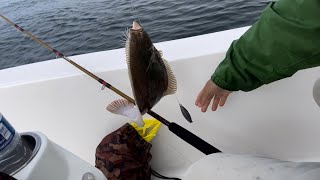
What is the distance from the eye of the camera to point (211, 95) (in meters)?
1.78

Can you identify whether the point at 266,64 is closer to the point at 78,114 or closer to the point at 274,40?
the point at 274,40

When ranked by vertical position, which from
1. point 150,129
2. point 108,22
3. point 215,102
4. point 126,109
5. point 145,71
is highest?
point 145,71

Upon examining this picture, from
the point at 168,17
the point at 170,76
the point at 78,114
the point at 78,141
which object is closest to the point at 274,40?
the point at 170,76

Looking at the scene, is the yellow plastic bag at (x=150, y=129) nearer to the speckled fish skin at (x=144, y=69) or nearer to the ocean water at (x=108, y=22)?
the speckled fish skin at (x=144, y=69)

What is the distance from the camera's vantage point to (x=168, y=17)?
24.4 feet

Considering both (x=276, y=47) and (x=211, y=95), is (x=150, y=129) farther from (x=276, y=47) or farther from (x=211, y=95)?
(x=276, y=47)

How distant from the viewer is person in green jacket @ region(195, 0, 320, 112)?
1285 millimetres

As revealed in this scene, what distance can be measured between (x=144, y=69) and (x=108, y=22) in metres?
6.97

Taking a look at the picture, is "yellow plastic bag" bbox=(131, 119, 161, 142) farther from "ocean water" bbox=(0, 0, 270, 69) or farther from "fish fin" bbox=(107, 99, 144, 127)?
"ocean water" bbox=(0, 0, 270, 69)

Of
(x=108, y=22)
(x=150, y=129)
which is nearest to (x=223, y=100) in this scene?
(x=150, y=129)

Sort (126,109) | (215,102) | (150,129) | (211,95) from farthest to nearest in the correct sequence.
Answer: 1. (150,129)
2. (215,102)
3. (211,95)
4. (126,109)

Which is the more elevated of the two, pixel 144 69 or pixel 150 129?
pixel 144 69

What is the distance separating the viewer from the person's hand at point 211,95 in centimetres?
173

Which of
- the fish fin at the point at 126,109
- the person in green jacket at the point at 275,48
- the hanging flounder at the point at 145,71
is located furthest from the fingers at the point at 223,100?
the fish fin at the point at 126,109
